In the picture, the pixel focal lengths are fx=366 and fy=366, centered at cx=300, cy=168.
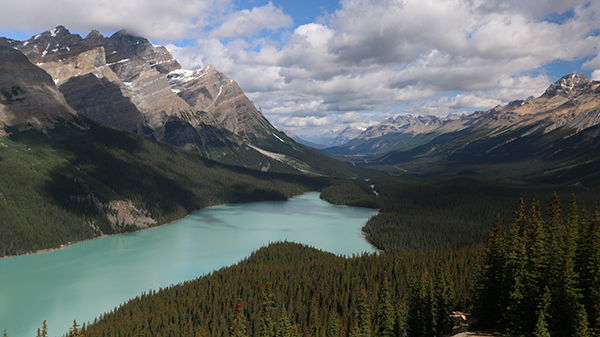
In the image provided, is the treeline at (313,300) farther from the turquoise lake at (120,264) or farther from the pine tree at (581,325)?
the pine tree at (581,325)

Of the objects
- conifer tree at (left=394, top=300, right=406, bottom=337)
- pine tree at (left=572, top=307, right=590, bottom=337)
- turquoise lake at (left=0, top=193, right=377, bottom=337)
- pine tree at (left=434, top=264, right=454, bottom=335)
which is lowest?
turquoise lake at (left=0, top=193, right=377, bottom=337)

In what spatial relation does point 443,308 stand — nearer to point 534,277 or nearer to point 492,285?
point 492,285

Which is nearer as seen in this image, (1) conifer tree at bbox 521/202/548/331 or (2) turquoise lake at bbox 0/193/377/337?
(1) conifer tree at bbox 521/202/548/331

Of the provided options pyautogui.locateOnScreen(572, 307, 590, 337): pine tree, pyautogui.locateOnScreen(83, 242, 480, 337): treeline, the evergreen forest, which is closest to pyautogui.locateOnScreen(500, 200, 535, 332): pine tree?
the evergreen forest

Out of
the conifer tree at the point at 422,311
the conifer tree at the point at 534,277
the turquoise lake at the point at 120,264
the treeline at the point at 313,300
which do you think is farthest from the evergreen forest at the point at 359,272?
the turquoise lake at the point at 120,264

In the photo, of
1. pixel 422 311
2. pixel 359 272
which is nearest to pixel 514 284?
pixel 422 311

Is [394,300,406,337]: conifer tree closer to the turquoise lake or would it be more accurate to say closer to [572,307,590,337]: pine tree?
[572,307,590,337]: pine tree
